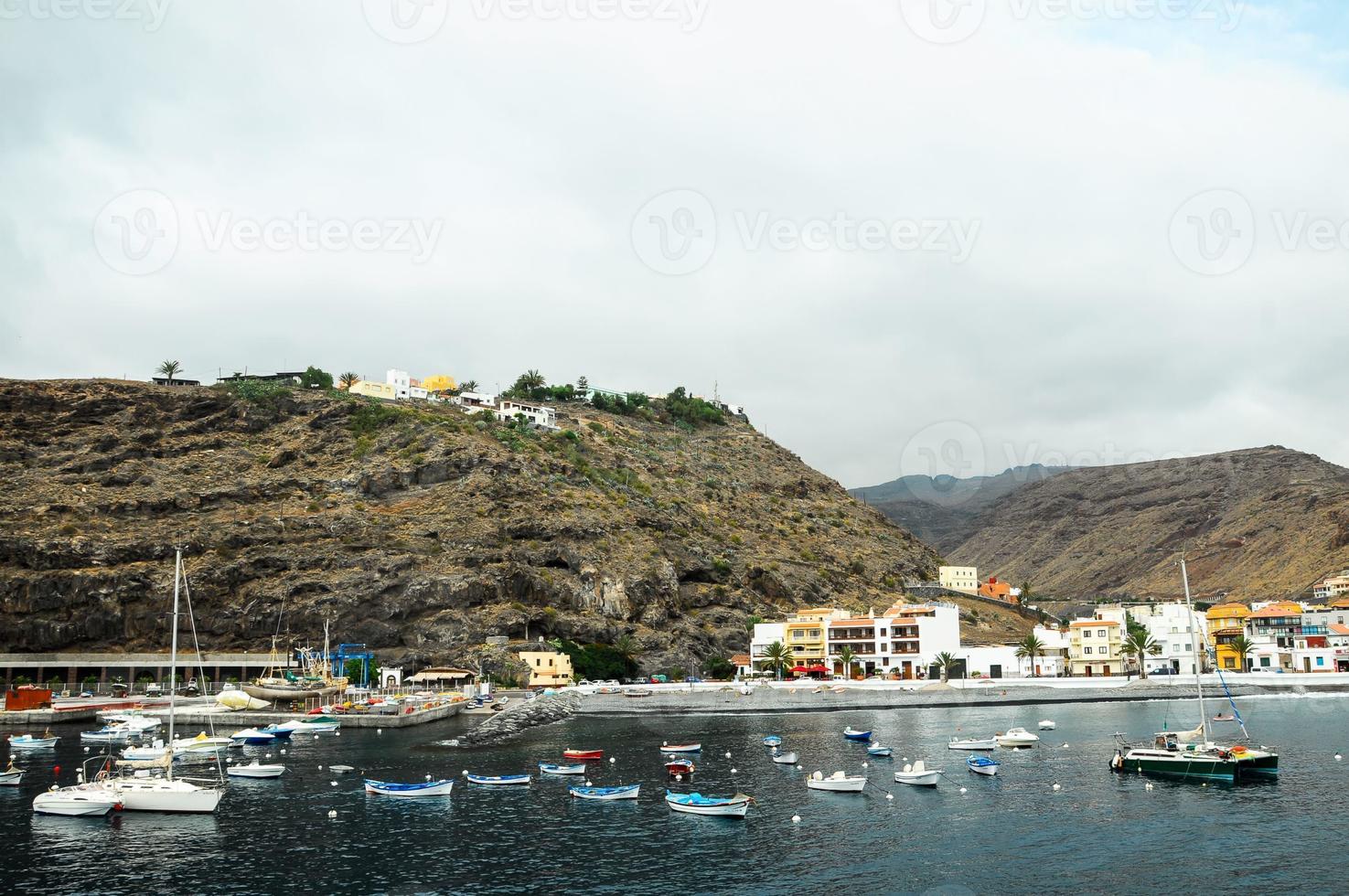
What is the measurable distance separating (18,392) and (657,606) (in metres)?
122

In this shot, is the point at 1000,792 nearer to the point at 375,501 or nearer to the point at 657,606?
the point at 657,606

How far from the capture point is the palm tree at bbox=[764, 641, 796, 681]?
474 ft

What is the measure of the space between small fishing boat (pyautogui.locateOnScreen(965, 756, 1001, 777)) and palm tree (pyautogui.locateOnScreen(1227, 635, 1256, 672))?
97.0m

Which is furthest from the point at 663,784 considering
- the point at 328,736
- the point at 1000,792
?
the point at 328,736

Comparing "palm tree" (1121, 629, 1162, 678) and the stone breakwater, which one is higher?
"palm tree" (1121, 629, 1162, 678)

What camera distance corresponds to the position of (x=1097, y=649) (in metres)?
153

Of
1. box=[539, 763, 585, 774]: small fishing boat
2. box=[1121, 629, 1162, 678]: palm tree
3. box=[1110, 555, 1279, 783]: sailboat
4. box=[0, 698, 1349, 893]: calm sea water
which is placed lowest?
box=[0, 698, 1349, 893]: calm sea water

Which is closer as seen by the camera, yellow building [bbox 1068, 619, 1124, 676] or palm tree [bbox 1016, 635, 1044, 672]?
palm tree [bbox 1016, 635, 1044, 672]

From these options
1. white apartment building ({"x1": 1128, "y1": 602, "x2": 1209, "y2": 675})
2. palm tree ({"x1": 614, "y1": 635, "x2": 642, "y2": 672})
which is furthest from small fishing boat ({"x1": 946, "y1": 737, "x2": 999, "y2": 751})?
white apartment building ({"x1": 1128, "y1": 602, "x2": 1209, "y2": 675})

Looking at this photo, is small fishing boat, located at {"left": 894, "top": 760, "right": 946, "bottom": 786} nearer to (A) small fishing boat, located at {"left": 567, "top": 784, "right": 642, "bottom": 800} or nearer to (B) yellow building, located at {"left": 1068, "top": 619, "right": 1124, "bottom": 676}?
(A) small fishing boat, located at {"left": 567, "top": 784, "right": 642, "bottom": 800}

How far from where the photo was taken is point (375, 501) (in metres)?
168

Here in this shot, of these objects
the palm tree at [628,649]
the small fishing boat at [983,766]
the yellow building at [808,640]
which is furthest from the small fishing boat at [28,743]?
the yellow building at [808,640]

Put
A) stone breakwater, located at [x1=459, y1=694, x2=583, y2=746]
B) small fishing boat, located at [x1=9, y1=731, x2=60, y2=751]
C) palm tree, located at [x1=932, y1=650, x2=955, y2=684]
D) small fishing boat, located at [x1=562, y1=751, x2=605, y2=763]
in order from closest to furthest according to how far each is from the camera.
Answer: small fishing boat, located at [x1=562, y1=751, x2=605, y2=763] → small fishing boat, located at [x1=9, y1=731, x2=60, y2=751] → stone breakwater, located at [x1=459, y1=694, x2=583, y2=746] → palm tree, located at [x1=932, y1=650, x2=955, y2=684]

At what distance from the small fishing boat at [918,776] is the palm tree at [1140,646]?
294 ft
